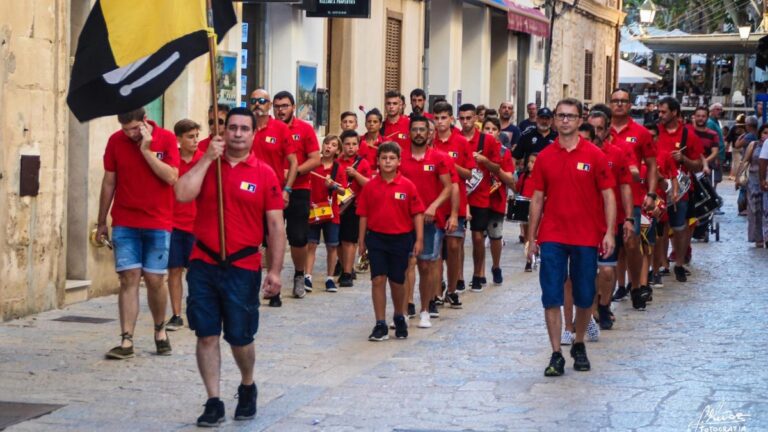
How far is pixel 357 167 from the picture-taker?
16.0 m

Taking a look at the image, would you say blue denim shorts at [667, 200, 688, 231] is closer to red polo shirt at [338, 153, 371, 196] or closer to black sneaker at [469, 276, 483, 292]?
black sneaker at [469, 276, 483, 292]

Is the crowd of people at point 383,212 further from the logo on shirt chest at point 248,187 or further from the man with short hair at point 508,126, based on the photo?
the man with short hair at point 508,126

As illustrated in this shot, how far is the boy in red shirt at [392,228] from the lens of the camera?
1211cm

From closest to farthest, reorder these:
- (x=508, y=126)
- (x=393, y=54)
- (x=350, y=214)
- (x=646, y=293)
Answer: (x=646, y=293) → (x=350, y=214) → (x=508, y=126) → (x=393, y=54)

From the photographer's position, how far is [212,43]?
8883 mm

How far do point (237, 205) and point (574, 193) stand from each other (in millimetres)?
2868

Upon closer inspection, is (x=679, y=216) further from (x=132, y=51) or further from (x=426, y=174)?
(x=132, y=51)

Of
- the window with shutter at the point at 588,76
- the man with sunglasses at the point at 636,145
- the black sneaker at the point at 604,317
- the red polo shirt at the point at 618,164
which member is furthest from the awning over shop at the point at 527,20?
the red polo shirt at the point at 618,164

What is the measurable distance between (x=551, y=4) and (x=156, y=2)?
2877 cm

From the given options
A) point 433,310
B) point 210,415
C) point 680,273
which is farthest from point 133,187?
point 680,273

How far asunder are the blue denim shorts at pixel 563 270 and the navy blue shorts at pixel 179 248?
3.08 m

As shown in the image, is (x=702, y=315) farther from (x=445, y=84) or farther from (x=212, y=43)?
(x=445, y=84)

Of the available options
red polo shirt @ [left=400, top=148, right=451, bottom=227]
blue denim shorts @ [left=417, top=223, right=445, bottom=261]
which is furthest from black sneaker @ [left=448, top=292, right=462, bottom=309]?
red polo shirt @ [left=400, top=148, right=451, bottom=227]

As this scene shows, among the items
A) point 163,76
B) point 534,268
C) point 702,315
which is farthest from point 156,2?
point 534,268
